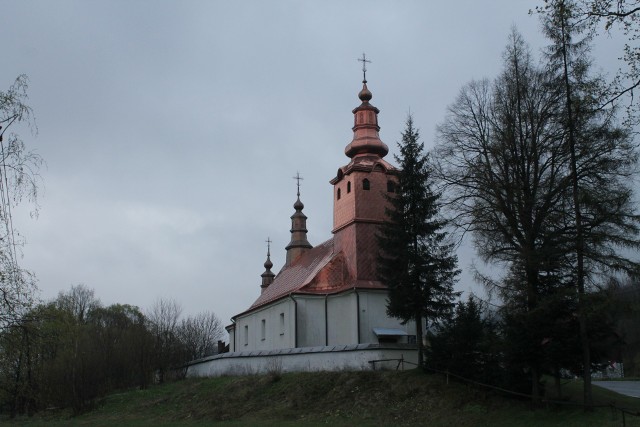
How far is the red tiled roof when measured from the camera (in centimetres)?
→ 3655

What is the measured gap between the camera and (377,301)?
1369 inches

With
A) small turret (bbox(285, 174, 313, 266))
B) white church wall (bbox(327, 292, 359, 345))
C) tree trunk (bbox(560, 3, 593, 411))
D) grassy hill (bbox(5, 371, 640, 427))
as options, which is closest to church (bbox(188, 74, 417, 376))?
white church wall (bbox(327, 292, 359, 345))

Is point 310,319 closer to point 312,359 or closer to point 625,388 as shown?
point 312,359

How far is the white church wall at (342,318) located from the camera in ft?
113

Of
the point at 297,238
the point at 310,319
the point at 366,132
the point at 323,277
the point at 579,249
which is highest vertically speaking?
the point at 366,132

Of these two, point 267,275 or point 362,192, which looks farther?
point 267,275

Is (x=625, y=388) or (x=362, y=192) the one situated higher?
(x=362, y=192)

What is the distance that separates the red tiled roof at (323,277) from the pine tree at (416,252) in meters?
8.46

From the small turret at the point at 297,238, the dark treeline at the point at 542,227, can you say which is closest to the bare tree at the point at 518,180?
the dark treeline at the point at 542,227

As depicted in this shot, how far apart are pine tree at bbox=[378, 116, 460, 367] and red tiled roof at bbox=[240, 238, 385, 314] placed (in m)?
8.46

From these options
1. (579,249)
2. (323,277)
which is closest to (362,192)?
(323,277)

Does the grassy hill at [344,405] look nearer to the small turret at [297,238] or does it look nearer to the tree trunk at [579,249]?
the tree trunk at [579,249]

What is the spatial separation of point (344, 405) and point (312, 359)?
5.10 meters

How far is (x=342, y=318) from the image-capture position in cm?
Result: 3559
